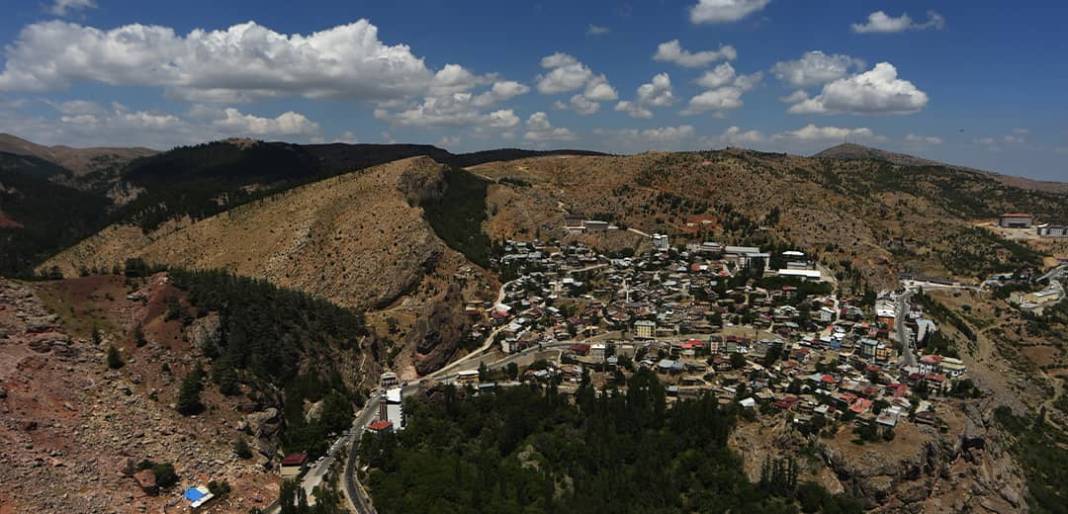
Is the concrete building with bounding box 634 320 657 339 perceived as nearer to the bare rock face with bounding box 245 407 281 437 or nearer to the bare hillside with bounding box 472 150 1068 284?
the bare hillside with bounding box 472 150 1068 284

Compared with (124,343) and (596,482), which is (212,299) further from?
(596,482)

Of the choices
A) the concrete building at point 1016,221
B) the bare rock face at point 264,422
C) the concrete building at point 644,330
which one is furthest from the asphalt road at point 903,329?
the concrete building at point 1016,221

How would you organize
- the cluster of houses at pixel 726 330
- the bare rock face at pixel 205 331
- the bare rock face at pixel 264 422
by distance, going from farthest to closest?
the cluster of houses at pixel 726 330 → the bare rock face at pixel 205 331 → the bare rock face at pixel 264 422

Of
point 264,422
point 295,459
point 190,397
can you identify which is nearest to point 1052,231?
point 295,459

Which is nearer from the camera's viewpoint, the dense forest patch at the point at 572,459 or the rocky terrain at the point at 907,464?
the dense forest patch at the point at 572,459

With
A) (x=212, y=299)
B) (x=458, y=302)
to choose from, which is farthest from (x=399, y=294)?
(x=212, y=299)

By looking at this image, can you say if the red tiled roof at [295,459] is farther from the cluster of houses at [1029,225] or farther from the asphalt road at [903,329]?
the cluster of houses at [1029,225]

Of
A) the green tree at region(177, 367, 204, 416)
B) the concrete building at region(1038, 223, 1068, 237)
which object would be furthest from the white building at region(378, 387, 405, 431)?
the concrete building at region(1038, 223, 1068, 237)

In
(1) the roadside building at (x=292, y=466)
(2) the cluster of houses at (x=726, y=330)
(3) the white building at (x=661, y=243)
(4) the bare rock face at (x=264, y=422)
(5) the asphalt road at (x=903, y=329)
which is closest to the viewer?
(1) the roadside building at (x=292, y=466)
